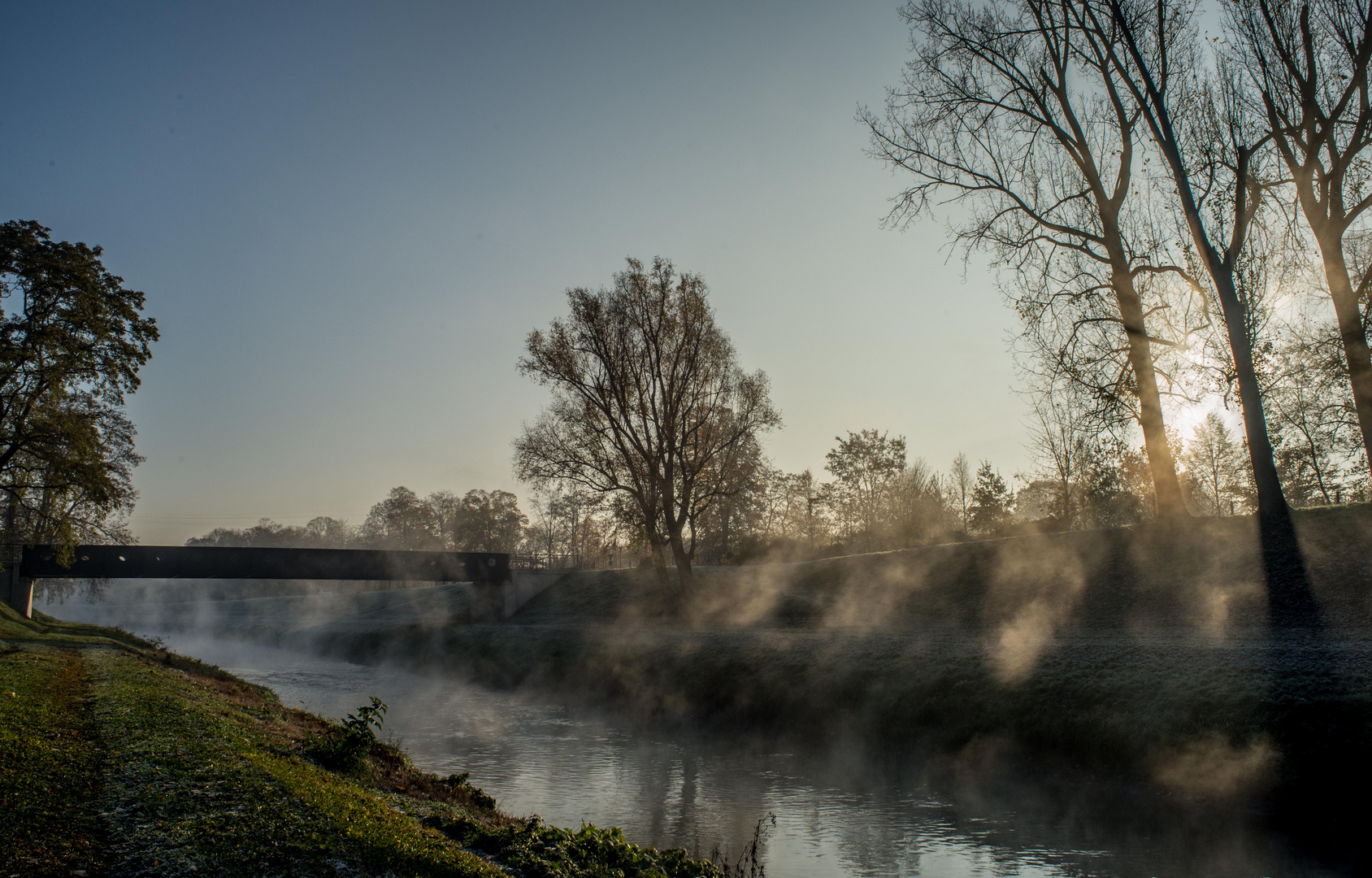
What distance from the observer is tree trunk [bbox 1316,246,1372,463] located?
19172 millimetres

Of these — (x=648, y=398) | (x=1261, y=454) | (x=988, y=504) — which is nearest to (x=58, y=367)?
(x=648, y=398)

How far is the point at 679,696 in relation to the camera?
22.0 meters

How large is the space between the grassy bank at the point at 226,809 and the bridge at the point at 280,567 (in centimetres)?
3371

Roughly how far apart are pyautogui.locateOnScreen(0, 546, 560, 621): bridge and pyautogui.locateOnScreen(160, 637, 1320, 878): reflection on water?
28.0 metres

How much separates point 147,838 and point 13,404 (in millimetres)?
26137

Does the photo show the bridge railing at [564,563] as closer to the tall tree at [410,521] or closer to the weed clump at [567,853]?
the tall tree at [410,521]

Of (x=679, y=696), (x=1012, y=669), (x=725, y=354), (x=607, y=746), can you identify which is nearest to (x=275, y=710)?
(x=607, y=746)

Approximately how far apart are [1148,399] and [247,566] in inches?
1790

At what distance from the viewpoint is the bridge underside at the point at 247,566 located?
38250 millimetres

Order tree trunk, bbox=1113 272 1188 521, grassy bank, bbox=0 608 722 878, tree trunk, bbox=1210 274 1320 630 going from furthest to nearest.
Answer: tree trunk, bbox=1113 272 1188 521 → tree trunk, bbox=1210 274 1320 630 → grassy bank, bbox=0 608 722 878

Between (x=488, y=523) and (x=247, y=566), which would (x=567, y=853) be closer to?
(x=247, y=566)

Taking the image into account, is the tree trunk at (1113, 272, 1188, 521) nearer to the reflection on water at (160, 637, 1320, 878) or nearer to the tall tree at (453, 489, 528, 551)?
the reflection on water at (160, 637, 1320, 878)

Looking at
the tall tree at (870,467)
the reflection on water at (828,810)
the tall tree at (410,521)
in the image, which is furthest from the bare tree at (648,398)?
the tall tree at (410,521)

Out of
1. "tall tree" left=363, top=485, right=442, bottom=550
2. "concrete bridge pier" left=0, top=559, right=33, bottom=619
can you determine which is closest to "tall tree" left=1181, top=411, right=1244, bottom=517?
"concrete bridge pier" left=0, top=559, right=33, bottom=619
